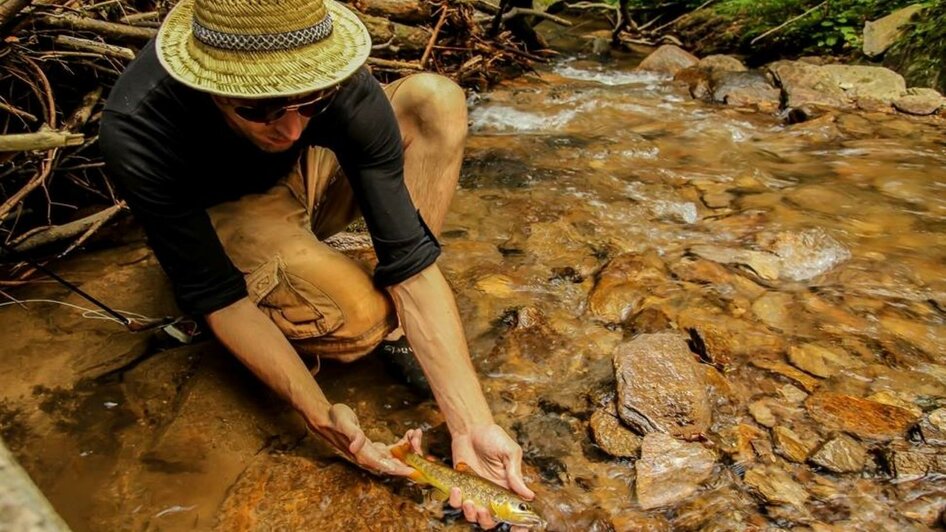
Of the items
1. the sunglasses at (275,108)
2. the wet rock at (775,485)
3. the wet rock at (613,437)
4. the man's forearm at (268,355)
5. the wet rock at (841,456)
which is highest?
the sunglasses at (275,108)

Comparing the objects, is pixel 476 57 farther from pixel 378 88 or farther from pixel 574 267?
pixel 378 88

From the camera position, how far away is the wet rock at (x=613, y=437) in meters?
2.31

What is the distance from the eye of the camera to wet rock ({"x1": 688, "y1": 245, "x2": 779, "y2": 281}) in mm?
3350

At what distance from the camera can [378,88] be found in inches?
88.2

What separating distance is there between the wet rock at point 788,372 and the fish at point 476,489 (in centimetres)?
123

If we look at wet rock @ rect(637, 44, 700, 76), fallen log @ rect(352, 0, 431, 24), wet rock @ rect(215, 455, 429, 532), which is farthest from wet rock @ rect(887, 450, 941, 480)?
wet rock @ rect(637, 44, 700, 76)

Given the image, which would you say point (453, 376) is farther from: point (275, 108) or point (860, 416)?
point (860, 416)

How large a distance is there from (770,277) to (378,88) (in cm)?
222

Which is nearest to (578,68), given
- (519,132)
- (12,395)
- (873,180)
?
(519,132)

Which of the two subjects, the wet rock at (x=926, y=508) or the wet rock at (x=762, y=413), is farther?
the wet rock at (x=762, y=413)

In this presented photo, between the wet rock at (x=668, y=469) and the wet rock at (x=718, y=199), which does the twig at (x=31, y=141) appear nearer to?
the wet rock at (x=668, y=469)

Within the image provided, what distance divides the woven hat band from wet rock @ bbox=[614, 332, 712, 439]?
1.63m

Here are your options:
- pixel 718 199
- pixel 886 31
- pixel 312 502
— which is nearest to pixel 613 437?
pixel 312 502

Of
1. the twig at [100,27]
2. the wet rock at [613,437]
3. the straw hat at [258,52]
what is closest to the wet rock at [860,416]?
the wet rock at [613,437]
